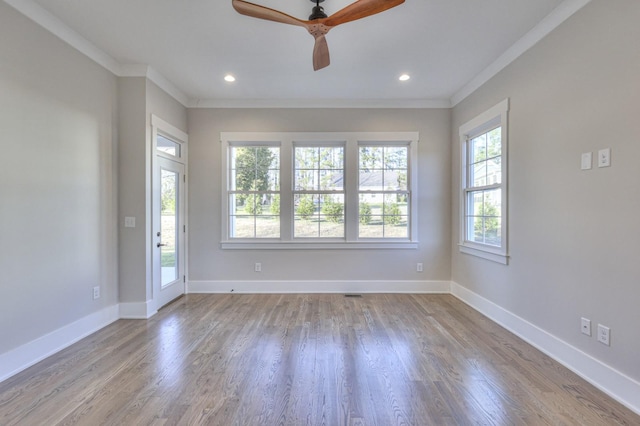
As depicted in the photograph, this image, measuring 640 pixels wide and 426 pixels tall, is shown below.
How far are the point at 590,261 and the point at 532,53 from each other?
75.1 inches

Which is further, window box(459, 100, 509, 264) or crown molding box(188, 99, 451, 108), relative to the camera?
crown molding box(188, 99, 451, 108)

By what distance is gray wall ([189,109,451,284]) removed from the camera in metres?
4.10

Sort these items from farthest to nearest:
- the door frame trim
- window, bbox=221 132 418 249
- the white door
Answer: window, bbox=221 132 418 249 < the white door < the door frame trim

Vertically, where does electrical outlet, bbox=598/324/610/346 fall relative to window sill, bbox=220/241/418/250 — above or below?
below

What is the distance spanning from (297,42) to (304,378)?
294 centimetres

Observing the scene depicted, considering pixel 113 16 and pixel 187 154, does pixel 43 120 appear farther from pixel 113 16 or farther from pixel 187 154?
pixel 187 154

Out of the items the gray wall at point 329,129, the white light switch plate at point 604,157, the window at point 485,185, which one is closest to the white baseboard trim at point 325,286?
the gray wall at point 329,129

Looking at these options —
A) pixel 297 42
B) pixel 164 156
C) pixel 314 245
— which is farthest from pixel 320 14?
pixel 314 245

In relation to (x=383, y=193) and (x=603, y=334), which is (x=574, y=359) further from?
(x=383, y=193)

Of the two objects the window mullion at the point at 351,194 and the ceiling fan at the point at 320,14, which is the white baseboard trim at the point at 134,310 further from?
the ceiling fan at the point at 320,14

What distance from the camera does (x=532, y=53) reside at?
255 cm

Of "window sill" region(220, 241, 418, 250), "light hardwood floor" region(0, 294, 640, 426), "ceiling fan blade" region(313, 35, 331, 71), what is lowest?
"light hardwood floor" region(0, 294, 640, 426)

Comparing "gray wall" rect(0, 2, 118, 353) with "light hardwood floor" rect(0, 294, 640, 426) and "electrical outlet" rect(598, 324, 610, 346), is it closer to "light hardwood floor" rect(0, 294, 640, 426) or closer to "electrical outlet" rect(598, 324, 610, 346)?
"light hardwood floor" rect(0, 294, 640, 426)

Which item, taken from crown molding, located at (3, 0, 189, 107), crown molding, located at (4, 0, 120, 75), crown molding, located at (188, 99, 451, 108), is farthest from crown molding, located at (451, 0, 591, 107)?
crown molding, located at (4, 0, 120, 75)
